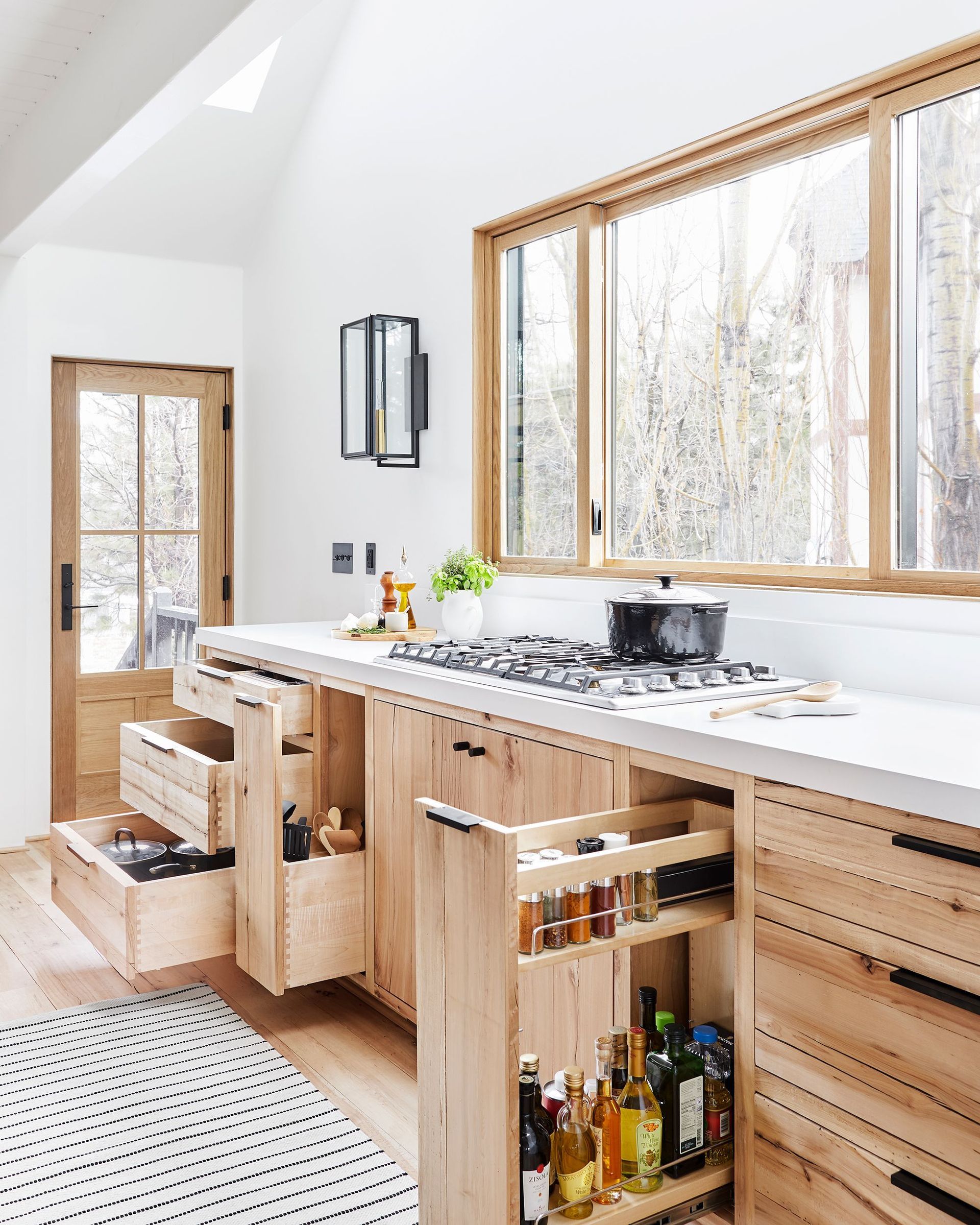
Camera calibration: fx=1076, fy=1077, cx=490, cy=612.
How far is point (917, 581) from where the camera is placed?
198 cm

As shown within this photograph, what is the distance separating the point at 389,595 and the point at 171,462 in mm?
1878

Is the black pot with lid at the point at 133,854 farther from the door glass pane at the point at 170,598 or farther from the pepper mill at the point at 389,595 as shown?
the door glass pane at the point at 170,598

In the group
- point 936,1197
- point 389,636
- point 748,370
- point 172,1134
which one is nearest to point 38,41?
point 389,636

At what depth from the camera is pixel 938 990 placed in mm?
1185

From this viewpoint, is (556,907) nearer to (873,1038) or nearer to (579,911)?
(579,911)

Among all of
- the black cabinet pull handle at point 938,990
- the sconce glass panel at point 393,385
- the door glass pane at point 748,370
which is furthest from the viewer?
the sconce glass panel at point 393,385

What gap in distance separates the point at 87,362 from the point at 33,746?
1.55 m

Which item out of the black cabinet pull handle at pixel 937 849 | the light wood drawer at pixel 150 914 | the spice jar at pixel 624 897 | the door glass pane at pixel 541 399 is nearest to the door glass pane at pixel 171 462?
the door glass pane at pixel 541 399

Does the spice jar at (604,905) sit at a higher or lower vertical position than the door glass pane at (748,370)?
lower

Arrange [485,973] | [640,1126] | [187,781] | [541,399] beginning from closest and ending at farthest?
[485,973]
[640,1126]
[187,781]
[541,399]

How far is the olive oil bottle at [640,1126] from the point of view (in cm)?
142

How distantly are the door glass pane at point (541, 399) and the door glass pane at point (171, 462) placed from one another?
6.55ft

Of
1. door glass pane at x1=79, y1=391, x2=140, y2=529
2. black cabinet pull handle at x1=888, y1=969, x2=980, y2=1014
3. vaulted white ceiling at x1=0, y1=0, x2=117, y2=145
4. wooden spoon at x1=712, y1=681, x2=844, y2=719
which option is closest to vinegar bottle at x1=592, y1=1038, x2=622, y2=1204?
black cabinet pull handle at x1=888, y1=969, x2=980, y2=1014

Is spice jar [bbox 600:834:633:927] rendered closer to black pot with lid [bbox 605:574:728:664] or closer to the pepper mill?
black pot with lid [bbox 605:574:728:664]
